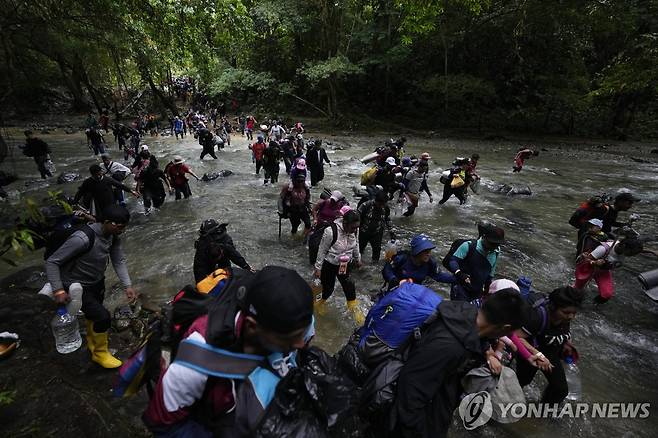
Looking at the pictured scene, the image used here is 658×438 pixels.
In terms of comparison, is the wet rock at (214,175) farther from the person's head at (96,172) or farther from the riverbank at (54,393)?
the riverbank at (54,393)

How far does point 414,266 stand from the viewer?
4270mm

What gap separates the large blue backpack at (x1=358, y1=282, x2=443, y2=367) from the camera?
2295 mm

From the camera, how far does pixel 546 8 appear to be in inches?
769

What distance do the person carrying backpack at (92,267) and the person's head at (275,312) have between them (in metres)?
2.69

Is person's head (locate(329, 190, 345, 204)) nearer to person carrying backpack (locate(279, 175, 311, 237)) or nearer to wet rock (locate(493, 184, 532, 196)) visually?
person carrying backpack (locate(279, 175, 311, 237))

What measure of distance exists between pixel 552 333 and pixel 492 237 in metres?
1.17

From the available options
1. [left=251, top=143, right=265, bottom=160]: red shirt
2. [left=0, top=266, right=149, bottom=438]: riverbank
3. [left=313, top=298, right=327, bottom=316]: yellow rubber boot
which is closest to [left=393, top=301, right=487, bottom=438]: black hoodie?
[left=0, top=266, right=149, bottom=438]: riverbank

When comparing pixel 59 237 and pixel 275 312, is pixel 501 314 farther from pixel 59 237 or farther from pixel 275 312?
pixel 59 237

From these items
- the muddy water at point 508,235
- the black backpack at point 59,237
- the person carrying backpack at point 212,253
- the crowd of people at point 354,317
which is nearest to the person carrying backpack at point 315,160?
the muddy water at point 508,235

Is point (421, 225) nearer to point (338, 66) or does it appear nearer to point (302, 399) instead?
point (302, 399)

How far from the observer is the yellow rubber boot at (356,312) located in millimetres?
5323

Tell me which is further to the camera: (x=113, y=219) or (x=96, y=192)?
(x=96, y=192)

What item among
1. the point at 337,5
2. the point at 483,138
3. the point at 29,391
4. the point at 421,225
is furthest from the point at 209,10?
the point at 483,138

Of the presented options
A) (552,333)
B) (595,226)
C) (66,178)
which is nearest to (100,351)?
(552,333)
